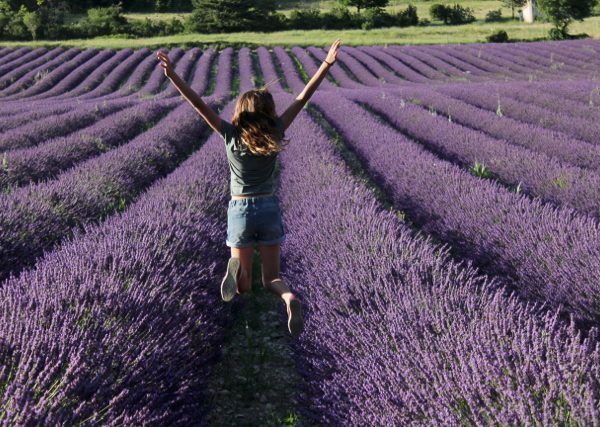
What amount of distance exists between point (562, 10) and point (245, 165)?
34361mm

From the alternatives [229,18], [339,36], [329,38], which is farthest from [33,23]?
[339,36]

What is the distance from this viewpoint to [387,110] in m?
10.3

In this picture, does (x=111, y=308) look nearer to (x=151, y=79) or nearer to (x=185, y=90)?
(x=185, y=90)

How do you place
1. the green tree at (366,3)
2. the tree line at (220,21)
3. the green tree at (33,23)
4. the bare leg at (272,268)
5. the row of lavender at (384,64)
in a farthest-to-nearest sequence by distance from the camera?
the green tree at (366,3) → the tree line at (220,21) → the green tree at (33,23) → the row of lavender at (384,64) → the bare leg at (272,268)

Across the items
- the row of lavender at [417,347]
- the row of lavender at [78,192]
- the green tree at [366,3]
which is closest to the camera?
the row of lavender at [417,347]

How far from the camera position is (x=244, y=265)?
278 centimetres

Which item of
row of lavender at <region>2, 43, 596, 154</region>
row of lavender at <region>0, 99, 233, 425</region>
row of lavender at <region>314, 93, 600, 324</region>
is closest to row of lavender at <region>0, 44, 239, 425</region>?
row of lavender at <region>0, 99, 233, 425</region>

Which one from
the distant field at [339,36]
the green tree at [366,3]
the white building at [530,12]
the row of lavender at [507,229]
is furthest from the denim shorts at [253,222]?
the white building at [530,12]

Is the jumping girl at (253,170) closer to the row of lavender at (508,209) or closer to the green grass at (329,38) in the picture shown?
the row of lavender at (508,209)

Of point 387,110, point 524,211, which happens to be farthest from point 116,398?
point 387,110

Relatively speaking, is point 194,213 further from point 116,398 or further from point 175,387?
point 116,398

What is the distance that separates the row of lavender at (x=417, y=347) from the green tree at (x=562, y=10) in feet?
108

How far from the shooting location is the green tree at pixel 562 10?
29531mm

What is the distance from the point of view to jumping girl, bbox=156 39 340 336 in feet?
7.92
